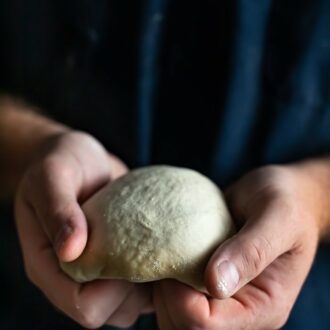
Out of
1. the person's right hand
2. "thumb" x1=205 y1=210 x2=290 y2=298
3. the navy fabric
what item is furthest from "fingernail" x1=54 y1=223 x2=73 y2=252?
the navy fabric

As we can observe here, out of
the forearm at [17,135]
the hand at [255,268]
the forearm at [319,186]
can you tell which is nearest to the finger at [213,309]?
the hand at [255,268]

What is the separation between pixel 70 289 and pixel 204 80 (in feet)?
0.97

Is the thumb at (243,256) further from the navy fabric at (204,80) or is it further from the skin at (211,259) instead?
the navy fabric at (204,80)

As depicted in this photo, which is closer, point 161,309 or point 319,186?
point 161,309

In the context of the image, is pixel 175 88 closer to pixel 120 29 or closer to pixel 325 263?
pixel 120 29

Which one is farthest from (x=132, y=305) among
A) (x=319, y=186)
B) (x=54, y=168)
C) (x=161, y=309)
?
(x=319, y=186)

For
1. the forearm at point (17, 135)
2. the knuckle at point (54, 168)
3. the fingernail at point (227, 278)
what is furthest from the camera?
the forearm at point (17, 135)

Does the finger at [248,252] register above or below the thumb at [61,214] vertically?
above

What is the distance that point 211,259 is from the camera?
412 mm

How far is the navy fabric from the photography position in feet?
1.97

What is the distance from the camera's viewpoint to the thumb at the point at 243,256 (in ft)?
1.31

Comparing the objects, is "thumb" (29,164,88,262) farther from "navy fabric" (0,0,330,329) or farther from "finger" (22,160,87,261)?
"navy fabric" (0,0,330,329)

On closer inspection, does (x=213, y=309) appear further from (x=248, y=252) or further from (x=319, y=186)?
(x=319, y=186)

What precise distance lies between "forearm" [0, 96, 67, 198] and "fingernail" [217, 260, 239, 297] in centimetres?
33
